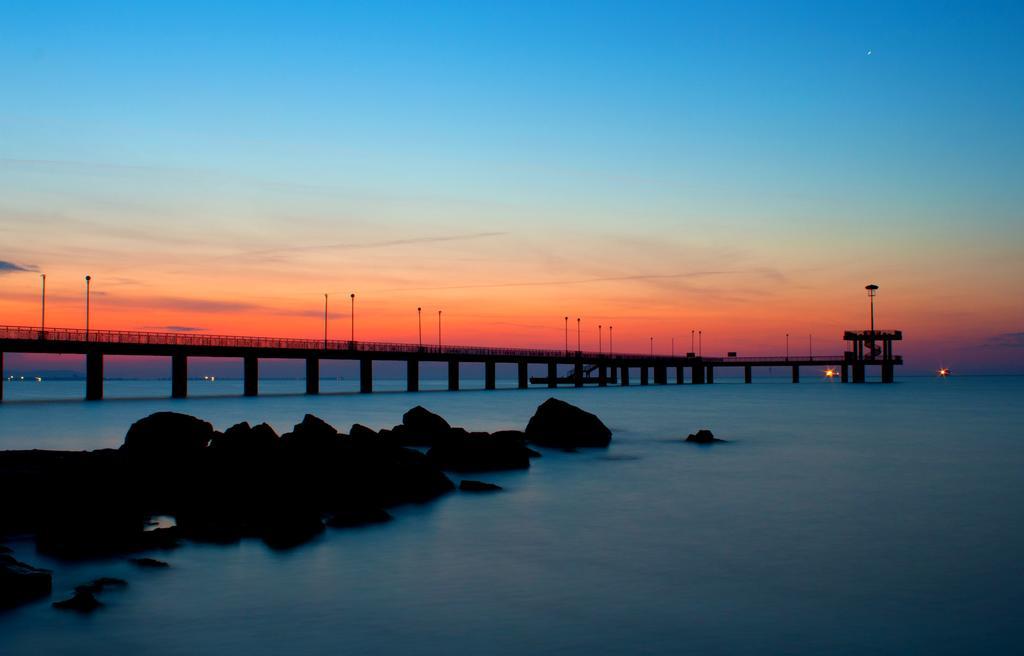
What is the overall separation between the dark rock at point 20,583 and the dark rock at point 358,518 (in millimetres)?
5884

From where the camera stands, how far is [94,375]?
77375 mm

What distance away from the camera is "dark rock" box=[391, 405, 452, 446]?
3278 cm

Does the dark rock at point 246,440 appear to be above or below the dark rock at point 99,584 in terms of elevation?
above

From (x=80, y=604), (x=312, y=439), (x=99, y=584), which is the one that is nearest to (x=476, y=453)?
(x=312, y=439)

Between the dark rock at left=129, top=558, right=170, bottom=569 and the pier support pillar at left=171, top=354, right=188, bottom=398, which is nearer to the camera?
the dark rock at left=129, top=558, right=170, bottom=569

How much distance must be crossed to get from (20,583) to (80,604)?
1.00m

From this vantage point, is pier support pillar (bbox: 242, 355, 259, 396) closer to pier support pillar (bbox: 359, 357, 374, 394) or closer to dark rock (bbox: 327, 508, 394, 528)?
pier support pillar (bbox: 359, 357, 374, 394)

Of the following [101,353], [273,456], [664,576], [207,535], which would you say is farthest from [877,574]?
[101,353]

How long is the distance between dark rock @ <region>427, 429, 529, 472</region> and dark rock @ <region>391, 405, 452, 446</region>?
16.4 feet

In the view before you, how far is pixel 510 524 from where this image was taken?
18328 mm

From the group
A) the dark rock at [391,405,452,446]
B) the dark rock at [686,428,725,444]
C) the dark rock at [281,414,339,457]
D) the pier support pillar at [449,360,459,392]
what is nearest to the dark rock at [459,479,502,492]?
the dark rock at [281,414,339,457]

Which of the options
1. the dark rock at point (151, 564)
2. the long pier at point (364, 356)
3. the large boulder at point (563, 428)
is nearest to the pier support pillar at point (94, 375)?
the long pier at point (364, 356)

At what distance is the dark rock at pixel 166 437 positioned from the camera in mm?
21406

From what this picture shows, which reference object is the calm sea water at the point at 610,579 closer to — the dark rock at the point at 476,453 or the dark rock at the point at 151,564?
the dark rock at the point at 151,564
